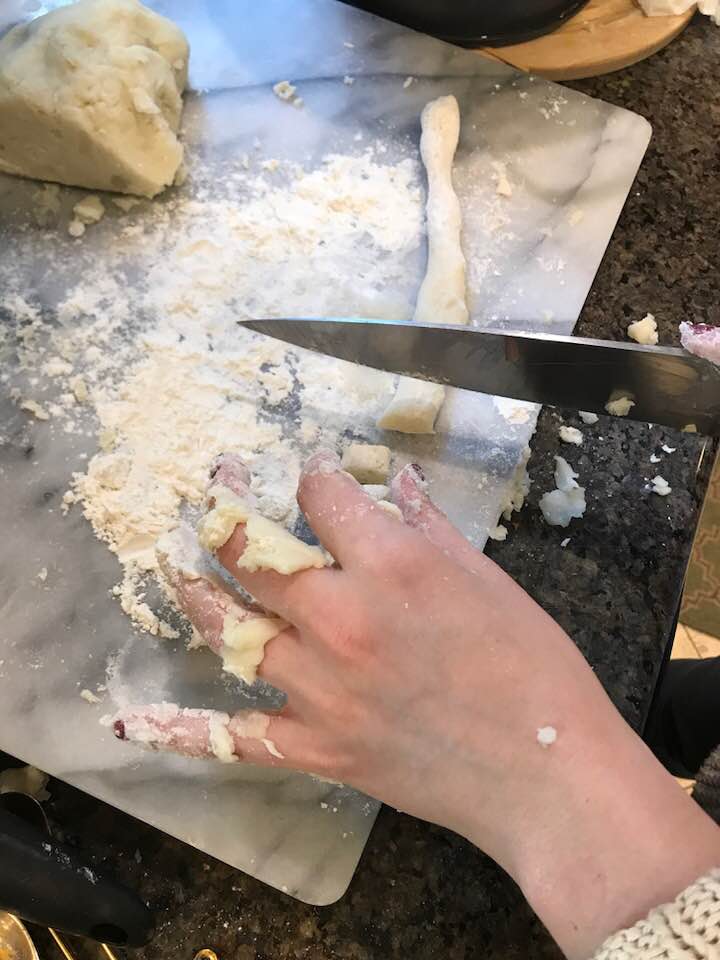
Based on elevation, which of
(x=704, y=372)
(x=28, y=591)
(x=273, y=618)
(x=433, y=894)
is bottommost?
(x=433, y=894)

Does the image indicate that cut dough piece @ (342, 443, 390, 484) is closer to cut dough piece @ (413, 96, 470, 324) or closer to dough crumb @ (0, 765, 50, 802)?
cut dough piece @ (413, 96, 470, 324)

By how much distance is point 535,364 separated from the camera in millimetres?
916

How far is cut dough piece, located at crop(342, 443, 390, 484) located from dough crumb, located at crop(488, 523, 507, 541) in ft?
0.44

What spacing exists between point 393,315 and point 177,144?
1.19 feet

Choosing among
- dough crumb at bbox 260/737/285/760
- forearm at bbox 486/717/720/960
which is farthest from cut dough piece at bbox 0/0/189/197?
forearm at bbox 486/717/720/960

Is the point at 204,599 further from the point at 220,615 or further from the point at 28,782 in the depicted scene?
the point at 28,782

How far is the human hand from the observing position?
2.07ft

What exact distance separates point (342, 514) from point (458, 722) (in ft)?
0.65

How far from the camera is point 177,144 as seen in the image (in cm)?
110

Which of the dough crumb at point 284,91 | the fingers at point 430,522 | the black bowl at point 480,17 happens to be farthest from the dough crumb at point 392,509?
the black bowl at point 480,17

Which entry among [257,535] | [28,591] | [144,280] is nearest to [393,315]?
[144,280]

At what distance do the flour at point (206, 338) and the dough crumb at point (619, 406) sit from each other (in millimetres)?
260

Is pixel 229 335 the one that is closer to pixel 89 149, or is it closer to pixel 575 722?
pixel 89 149

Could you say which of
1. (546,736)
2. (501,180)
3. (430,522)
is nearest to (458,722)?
(546,736)
